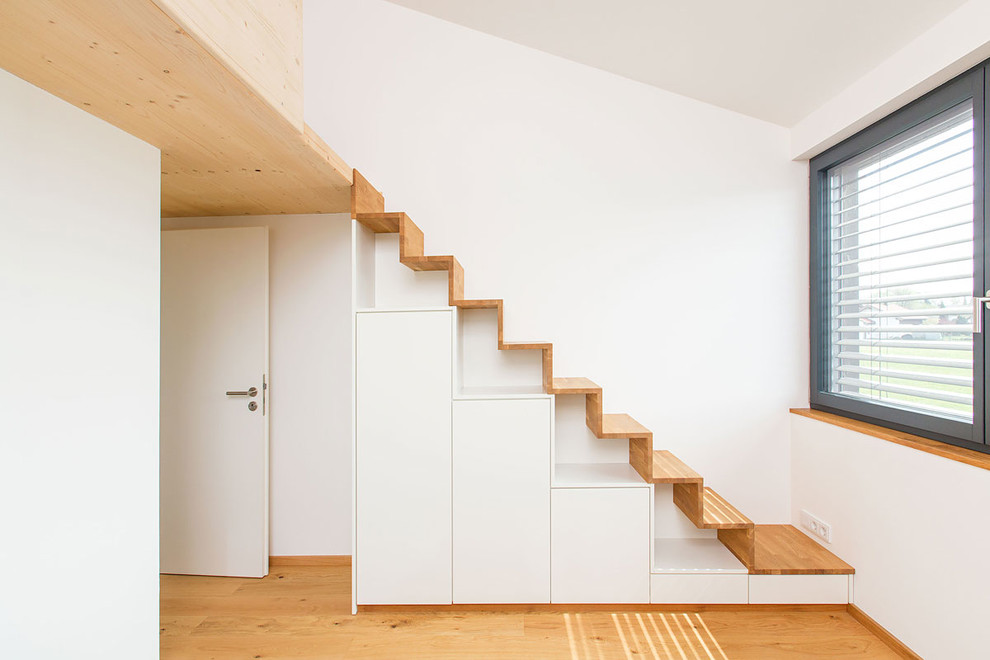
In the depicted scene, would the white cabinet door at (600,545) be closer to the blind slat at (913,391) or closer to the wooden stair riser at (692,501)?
the wooden stair riser at (692,501)

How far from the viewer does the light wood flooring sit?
1967 millimetres

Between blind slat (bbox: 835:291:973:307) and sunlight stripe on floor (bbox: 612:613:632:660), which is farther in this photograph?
sunlight stripe on floor (bbox: 612:613:632:660)

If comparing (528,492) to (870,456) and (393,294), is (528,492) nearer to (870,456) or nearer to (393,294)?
(393,294)

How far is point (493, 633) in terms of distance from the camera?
2090mm

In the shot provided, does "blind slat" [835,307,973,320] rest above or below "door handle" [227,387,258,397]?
above

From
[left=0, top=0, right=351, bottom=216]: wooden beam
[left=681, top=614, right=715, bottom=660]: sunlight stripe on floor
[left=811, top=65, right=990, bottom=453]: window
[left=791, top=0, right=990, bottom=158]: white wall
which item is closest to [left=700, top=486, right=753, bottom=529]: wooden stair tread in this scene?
[left=681, top=614, right=715, bottom=660]: sunlight stripe on floor

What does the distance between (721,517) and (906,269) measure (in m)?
1.33

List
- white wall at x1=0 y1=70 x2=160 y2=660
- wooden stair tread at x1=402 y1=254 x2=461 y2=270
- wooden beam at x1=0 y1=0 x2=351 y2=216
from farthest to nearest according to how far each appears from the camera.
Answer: wooden stair tread at x1=402 y1=254 x2=461 y2=270 < white wall at x1=0 y1=70 x2=160 y2=660 < wooden beam at x1=0 y1=0 x2=351 y2=216

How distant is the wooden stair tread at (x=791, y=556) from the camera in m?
2.18

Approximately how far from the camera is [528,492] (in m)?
2.24

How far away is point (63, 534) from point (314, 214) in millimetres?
1803

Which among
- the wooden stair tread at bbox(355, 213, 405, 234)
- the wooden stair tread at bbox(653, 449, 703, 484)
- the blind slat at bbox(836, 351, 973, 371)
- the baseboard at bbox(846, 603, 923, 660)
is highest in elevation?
the wooden stair tread at bbox(355, 213, 405, 234)

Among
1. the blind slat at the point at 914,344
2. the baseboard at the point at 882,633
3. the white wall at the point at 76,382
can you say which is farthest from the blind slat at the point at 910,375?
the white wall at the point at 76,382

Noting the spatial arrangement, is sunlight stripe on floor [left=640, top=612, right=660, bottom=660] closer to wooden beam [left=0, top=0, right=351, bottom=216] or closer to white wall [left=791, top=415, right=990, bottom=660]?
Result: white wall [left=791, top=415, right=990, bottom=660]
